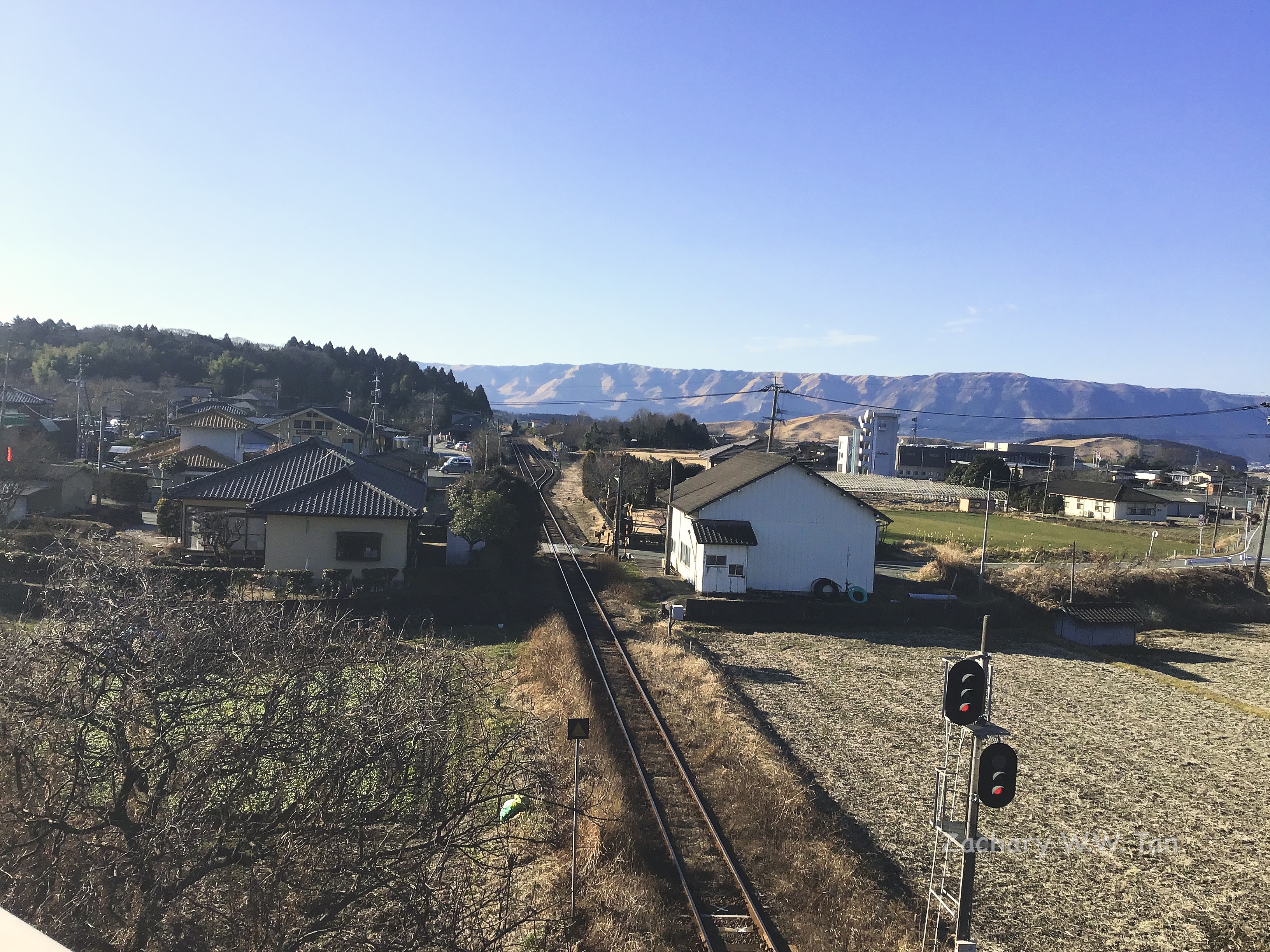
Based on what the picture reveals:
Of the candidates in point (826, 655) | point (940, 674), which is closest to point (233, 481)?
point (826, 655)

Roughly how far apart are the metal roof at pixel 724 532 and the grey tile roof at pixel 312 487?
325 inches

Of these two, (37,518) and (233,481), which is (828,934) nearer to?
(233,481)

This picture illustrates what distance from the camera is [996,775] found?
23.3 ft

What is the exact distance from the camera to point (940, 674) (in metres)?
19.4

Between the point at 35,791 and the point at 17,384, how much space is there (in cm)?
8206

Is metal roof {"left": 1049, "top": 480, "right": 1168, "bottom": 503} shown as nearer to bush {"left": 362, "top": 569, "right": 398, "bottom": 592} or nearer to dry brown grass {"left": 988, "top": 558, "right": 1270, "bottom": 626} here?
dry brown grass {"left": 988, "top": 558, "right": 1270, "bottom": 626}

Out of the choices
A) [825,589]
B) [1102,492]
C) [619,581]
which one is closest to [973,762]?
[825,589]

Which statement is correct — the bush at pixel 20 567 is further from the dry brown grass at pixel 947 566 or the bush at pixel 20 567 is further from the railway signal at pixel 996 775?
the dry brown grass at pixel 947 566

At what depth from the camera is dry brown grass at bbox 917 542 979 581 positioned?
2881 centimetres

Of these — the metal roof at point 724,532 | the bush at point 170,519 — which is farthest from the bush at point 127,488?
the metal roof at point 724,532

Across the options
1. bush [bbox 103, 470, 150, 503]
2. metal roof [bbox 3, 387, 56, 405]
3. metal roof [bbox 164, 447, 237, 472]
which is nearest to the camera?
bush [bbox 103, 470, 150, 503]

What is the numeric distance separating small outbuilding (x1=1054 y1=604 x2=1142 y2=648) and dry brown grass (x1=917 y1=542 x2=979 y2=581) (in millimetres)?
3969

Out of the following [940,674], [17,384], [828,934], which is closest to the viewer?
[828,934]

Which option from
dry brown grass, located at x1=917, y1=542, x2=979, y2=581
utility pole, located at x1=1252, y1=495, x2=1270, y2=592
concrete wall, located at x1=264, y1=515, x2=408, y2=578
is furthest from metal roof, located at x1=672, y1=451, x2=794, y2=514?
utility pole, located at x1=1252, y1=495, x2=1270, y2=592
